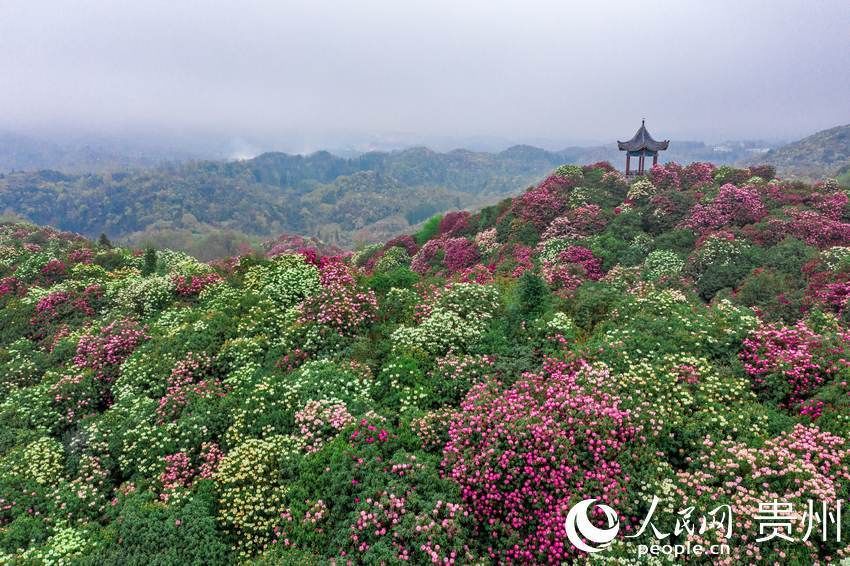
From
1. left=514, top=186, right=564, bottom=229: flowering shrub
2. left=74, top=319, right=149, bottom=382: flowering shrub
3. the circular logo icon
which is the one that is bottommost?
the circular logo icon

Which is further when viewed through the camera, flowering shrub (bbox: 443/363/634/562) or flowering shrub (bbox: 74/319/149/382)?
flowering shrub (bbox: 74/319/149/382)

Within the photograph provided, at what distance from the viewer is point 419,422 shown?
883 cm

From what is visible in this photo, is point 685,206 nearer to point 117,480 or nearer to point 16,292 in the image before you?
point 117,480

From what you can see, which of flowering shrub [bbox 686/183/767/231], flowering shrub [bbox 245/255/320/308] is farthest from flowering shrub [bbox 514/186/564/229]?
flowering shrub [bbox 245/255/320/308]

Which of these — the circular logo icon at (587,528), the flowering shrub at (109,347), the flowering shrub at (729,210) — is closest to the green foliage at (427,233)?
the flowering shrub at (729,210)

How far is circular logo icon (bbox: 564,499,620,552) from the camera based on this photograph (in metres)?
6.63

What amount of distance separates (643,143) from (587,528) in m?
36.5

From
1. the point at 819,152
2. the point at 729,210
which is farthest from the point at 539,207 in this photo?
the point at 819,152

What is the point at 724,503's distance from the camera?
6559 millimetres

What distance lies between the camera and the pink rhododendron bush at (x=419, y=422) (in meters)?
6.83

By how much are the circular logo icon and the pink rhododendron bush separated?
0.03 metres

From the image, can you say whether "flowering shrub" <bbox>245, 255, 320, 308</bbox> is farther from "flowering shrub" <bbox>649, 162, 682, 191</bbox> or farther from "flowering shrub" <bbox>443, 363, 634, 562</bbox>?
"flowering shrub" <bbox>649, 162, 682, 191</bbox>

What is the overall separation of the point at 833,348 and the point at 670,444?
4.13 metres

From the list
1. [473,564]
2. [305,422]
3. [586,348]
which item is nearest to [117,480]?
[305,422]
